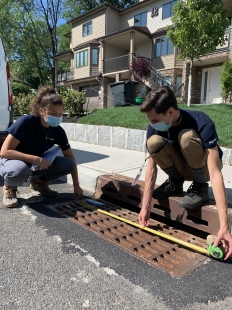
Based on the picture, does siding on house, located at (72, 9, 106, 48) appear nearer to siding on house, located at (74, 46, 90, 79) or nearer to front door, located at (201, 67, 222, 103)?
siding on house, located at (74, 46, 90, 79)

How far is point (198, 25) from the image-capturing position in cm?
886

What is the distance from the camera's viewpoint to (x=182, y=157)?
7.72ft

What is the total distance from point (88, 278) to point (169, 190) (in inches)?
47.0

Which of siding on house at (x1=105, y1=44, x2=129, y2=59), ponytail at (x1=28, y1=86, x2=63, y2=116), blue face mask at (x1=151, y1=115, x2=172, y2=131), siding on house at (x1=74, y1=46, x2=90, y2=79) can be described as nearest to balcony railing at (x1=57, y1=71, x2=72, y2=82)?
siding on house at (x1=74, y1=46, x2=90, y2=79)

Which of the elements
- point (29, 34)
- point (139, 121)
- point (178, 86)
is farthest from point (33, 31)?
point (139, 121)

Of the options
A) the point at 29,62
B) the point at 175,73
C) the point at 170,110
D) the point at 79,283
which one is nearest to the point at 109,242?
the point at 79,283

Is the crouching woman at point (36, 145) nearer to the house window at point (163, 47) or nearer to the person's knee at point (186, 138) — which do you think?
the person's knee at point (186, 138)

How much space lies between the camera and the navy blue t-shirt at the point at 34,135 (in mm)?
2553

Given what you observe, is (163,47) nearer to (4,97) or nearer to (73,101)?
(73,101)

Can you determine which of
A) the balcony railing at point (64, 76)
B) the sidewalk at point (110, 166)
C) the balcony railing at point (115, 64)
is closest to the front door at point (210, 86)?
the balcony railing at point (115, 64)

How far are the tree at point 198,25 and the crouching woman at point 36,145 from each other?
7921 millimetres

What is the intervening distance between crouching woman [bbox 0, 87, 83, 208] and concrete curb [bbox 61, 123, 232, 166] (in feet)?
9.47

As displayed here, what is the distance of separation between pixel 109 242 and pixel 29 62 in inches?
1177

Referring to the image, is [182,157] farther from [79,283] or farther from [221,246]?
[79,283]
